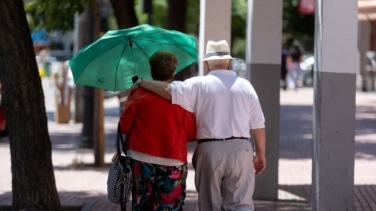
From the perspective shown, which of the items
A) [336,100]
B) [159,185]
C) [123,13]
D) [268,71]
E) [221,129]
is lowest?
[159,185]

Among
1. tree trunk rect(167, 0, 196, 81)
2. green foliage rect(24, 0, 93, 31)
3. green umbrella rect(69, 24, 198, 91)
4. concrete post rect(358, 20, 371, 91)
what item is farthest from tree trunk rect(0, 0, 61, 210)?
concrete post rect(358, 20, 371, 91)

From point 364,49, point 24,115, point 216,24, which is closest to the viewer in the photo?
point 24,115

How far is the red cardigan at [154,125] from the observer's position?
7.57 m

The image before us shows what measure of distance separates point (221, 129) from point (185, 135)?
0.29m

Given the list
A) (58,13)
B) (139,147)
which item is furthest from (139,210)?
(58,13)

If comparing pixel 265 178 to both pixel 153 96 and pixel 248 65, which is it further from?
pixel 153 96

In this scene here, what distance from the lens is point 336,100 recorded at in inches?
344

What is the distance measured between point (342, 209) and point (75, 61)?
2723 mm

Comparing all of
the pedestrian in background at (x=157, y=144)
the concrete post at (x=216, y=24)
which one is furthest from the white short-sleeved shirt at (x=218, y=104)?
the concrete post at (x=216, y=24)

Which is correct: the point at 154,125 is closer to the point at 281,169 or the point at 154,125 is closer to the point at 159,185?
the point at 159,185

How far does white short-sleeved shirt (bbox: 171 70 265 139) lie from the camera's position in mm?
7625

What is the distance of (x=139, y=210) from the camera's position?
305 inches

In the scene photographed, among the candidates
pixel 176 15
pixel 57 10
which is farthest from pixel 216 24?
pixel 176 15

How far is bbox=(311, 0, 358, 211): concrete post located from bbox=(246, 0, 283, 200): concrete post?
3.30 m
